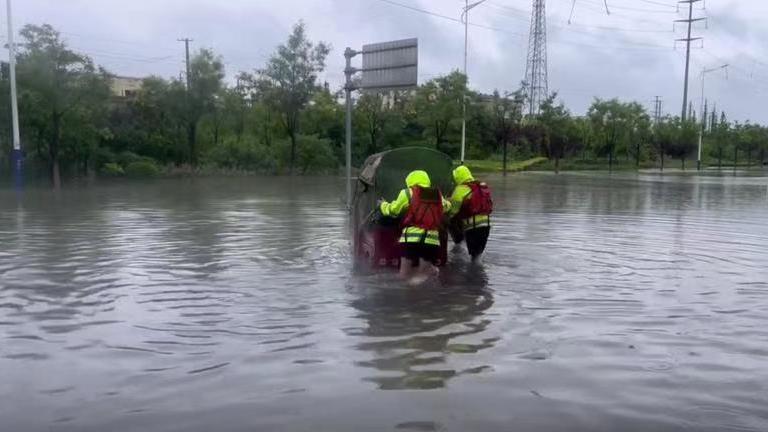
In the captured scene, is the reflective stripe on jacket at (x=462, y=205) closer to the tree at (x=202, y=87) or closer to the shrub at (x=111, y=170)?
the shrub at (x=111, y=170)

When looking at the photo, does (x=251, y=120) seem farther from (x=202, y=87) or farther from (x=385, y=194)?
(x=385, y=194)

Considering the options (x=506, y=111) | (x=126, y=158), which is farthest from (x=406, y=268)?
(x=506, y=111)

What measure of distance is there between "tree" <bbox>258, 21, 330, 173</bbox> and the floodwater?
3261 centimetres

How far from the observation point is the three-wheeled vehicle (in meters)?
10.2

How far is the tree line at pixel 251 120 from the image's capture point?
105ft

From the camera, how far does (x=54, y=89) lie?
3145 cm

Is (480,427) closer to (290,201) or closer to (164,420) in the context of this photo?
(164,420)

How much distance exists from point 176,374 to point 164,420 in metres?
0.95

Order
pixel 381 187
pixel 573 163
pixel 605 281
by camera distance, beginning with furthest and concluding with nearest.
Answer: pixel 573 163 < pixel 381 187 < pixel 605 281

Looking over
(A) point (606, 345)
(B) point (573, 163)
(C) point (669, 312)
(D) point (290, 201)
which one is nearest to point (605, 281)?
(C) point (669, 312)

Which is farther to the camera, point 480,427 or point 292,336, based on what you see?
point 292,336

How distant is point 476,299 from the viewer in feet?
28.6

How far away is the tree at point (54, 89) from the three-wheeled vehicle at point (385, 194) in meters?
24.6

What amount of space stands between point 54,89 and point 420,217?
89.3 feet
